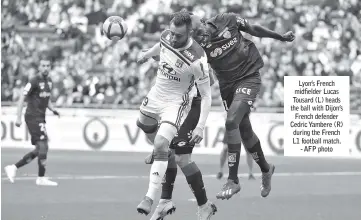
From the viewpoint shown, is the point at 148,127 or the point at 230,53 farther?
the point at 230,53

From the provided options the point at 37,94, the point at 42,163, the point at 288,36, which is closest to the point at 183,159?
the point at 288,36

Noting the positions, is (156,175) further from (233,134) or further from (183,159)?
(233,134)

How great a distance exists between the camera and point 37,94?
15695mm

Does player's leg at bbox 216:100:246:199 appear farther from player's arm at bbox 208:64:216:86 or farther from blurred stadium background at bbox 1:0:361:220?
blurred stadium background at bbox 1:0:361:220

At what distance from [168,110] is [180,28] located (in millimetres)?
1006

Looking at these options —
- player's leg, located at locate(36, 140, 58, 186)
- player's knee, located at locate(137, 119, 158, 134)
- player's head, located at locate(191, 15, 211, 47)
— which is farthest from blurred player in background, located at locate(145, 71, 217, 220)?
player's leg, located at locate(36, 140, 58, 186)

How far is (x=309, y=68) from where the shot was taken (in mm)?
22594

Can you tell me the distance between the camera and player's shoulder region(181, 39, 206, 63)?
916 cm

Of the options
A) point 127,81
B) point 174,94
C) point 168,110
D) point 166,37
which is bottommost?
point 127,81

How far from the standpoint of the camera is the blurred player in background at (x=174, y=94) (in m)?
9.09

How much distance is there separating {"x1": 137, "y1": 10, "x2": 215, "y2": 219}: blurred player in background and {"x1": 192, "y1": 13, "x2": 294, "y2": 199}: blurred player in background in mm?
461

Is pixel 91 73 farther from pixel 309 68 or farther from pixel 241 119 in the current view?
pixel 241 119

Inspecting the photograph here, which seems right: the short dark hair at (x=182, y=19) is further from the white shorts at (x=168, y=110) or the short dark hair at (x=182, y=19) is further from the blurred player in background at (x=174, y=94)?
the white shorts at (x=168, y=110)

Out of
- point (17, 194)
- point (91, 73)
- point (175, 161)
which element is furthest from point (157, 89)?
point (91, 73)
